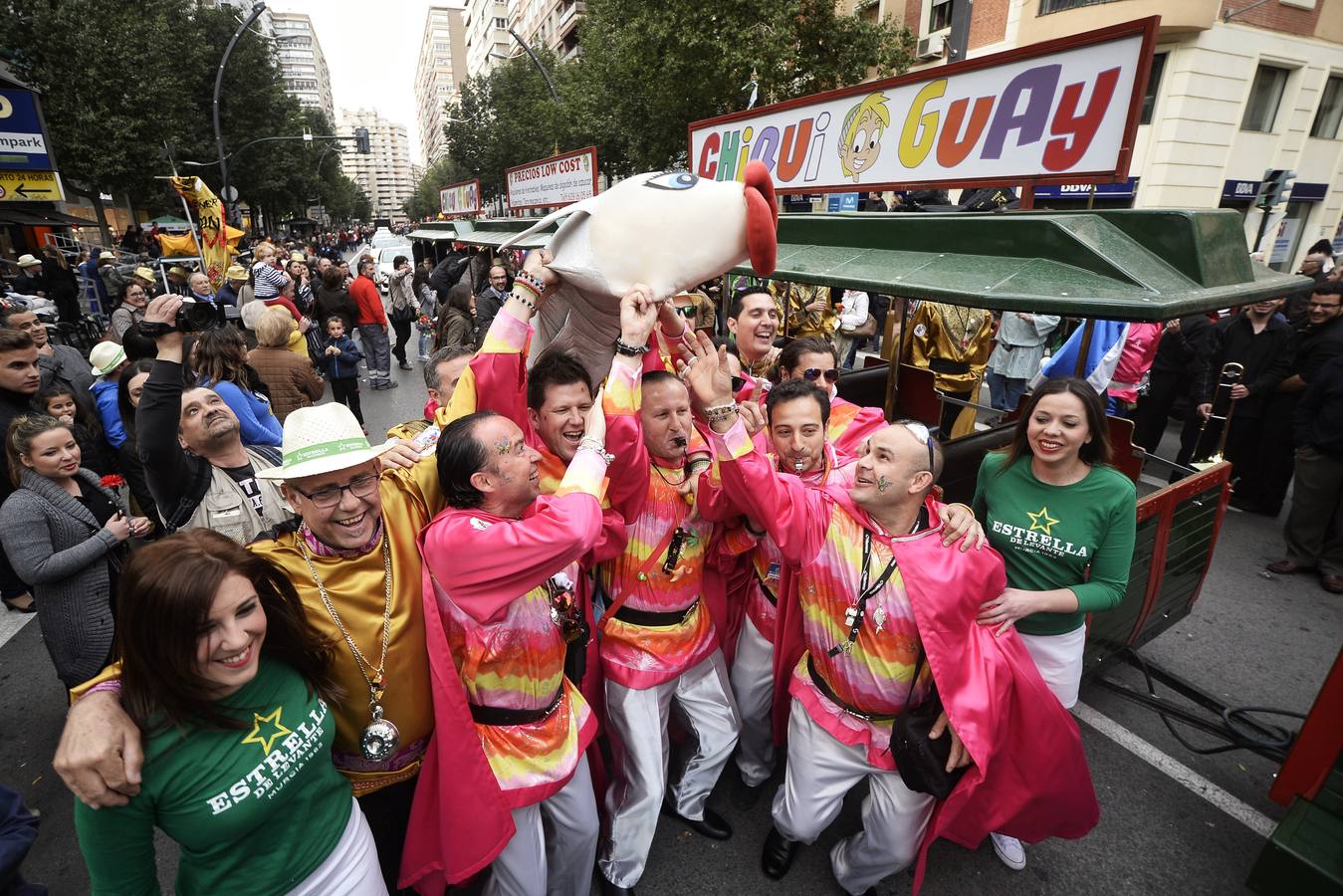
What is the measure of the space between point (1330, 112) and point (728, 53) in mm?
16562

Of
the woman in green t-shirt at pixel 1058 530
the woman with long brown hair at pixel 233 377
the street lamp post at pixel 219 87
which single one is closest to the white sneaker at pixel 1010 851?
the woman in green t-shirt at pixel 1058 530

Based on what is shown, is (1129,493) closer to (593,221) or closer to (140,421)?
(593,221)

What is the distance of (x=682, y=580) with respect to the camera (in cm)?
268

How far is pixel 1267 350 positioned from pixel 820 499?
20.0 ft

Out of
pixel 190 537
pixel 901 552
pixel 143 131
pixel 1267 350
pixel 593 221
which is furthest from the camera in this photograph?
pixel 143 131

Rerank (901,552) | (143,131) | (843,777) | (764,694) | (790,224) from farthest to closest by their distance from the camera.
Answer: (143,131)
(790,224)
(764,694)
(843,777)
(901,552)

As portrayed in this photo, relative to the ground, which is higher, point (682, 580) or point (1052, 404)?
point (1052, 404)

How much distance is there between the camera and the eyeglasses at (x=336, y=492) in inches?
74.0

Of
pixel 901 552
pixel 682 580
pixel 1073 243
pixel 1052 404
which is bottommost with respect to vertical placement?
pixel 682 580

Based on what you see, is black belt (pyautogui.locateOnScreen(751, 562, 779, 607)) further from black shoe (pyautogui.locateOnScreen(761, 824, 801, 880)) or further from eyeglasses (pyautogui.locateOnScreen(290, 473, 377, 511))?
eyeglasses (pyautogui.locateOnScreen(290, 473, 377, 511))

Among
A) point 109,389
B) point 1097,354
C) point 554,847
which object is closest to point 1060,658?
point 554,847

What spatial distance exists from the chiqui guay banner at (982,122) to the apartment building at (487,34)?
6613 cm

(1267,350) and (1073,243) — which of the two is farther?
(1267,350)

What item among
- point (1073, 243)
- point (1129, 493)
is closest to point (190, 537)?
point (1073, 243)
